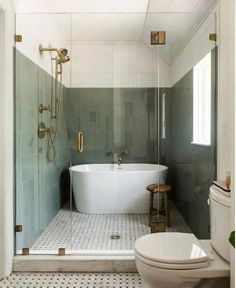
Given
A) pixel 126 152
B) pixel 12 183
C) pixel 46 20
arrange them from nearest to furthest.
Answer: pixel 12 183
pixel 46 20
pixel 126 152

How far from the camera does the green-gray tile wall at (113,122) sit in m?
3.59

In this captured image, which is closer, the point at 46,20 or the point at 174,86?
the point at 46,20

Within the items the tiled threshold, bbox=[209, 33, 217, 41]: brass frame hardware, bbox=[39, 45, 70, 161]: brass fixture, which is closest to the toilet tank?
the tiled threshold

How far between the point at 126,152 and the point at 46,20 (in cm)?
189

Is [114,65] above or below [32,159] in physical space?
above

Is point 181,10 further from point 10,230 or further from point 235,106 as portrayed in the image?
point 10,230

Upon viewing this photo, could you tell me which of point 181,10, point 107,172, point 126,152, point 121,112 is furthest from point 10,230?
point 181,10

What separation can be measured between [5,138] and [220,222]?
5.50ft

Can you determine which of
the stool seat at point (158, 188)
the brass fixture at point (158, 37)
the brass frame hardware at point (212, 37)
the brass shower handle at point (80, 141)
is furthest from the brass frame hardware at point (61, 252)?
the brass fixture at point (158, 37)

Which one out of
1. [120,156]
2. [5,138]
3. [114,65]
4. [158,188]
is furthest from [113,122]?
[5,138]

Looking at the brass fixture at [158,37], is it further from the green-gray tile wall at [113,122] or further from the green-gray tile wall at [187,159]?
the green-gray tile wall at [113,122]

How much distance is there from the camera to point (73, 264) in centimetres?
226

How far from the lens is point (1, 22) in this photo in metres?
2.13

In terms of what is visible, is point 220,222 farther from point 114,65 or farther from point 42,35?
point 114,65
